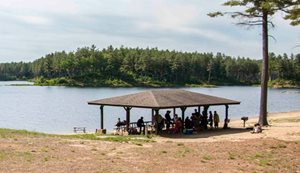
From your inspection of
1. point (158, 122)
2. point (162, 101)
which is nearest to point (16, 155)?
point (158, 122)

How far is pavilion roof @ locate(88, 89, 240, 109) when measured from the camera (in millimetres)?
26645

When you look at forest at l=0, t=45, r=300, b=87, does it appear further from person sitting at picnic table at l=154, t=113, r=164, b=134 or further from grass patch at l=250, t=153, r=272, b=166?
grass patch at l=250, t=153, r=272, b=166

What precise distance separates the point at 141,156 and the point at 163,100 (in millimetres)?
11145

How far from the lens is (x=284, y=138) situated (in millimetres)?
23391

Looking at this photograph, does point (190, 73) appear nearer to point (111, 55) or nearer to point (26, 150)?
point (111, 55)

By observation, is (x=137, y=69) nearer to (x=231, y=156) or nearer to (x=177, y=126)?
(x=177, y=126)

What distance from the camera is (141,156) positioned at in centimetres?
1636

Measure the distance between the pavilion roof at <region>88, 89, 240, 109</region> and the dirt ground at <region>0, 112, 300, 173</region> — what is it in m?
6.66

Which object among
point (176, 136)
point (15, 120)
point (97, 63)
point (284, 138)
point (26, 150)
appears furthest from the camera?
point (97, 63)

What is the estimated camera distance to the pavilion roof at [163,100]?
87.4ft

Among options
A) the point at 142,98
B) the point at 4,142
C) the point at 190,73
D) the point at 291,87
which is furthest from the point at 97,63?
the point at 4,142

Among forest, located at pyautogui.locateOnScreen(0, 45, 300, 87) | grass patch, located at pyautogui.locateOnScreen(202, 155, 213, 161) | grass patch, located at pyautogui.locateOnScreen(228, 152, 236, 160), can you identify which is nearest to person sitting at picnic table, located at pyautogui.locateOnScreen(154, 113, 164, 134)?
grass patch, located at pyautogui.locateOnScreen(228, 152, 236, 160)

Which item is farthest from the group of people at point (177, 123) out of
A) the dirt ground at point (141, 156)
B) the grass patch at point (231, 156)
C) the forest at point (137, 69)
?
the forest at point (137, 69)

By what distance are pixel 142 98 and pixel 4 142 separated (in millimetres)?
11409
